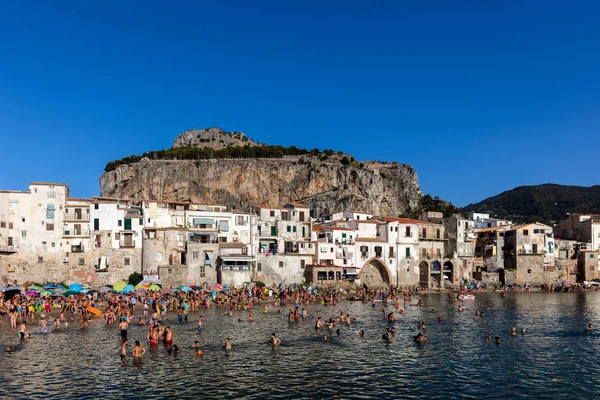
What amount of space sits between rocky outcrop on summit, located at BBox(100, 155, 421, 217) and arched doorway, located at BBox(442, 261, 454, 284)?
35.2 m

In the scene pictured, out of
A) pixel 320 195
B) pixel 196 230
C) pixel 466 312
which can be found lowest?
pixel 466 312

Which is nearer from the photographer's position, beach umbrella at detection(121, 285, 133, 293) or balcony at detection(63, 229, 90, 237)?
beach umbrella at detection(121, 285, 133, 293)

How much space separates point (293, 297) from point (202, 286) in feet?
34.3

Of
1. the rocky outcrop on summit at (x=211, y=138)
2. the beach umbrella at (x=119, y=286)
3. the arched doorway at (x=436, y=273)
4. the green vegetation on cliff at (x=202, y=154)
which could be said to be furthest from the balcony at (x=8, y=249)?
the rocky outcrop on summit at (x=211, y=138)

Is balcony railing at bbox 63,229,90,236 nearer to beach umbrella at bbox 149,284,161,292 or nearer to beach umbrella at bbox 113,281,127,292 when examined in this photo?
beach umbrella at bbox 113,281,127,292

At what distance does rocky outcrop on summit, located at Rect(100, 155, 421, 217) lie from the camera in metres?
117

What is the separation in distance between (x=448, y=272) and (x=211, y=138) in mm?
112566

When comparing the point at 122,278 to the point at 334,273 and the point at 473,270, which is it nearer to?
the point at 334,273

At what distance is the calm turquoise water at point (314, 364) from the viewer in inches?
958

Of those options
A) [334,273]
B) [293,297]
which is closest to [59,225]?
[293,297]

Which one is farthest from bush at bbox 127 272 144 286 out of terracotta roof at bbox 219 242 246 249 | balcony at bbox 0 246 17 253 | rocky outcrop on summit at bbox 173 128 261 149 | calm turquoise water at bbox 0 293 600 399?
rocky outcrop on summit at bbox 173 128 261 149

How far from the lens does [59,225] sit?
196 ft

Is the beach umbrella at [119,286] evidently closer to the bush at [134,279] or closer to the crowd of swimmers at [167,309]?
the crowd of swimmers at [167,309]

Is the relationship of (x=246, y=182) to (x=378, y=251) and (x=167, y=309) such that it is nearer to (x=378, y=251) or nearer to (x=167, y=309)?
(x=378, y=251)
